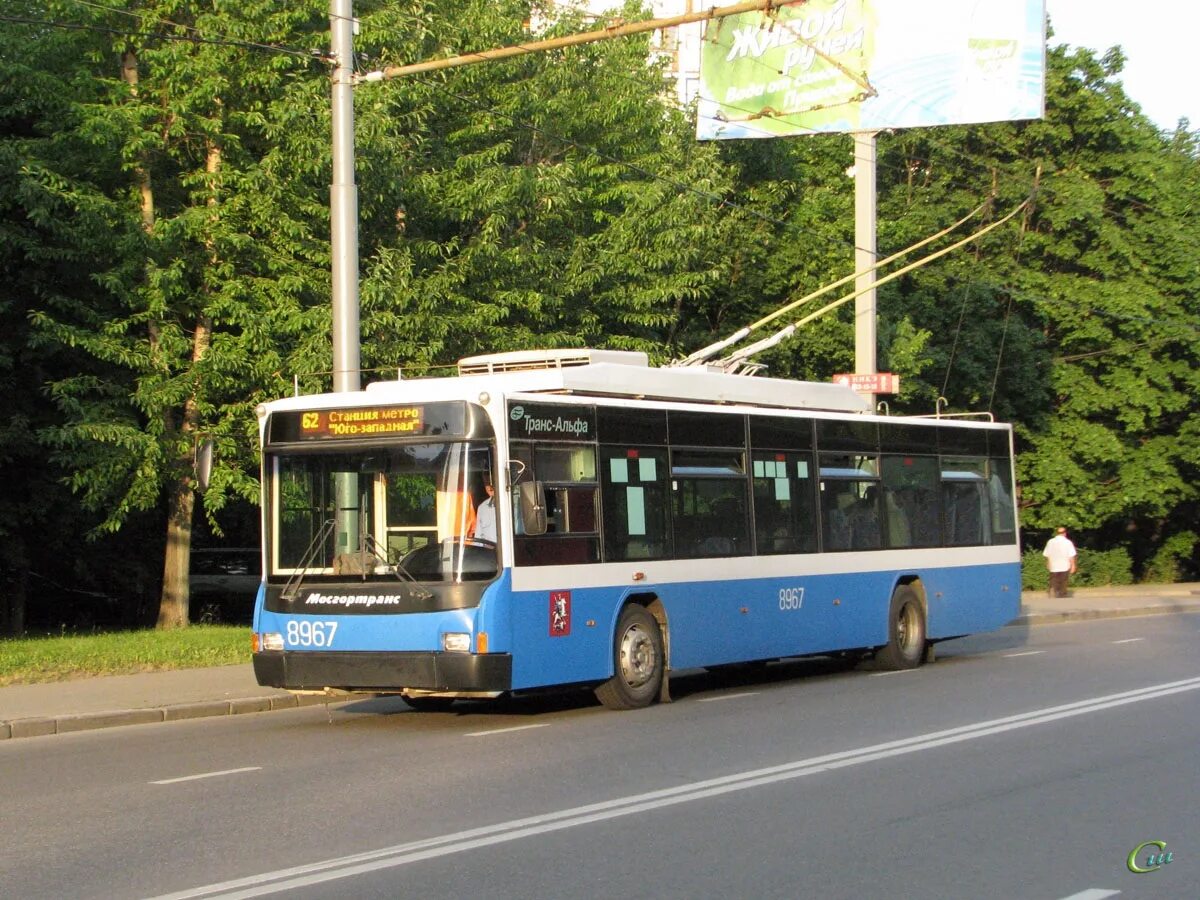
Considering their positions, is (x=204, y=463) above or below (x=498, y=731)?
above

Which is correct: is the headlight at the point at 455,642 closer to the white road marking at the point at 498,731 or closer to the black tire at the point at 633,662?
the white road marking at the point at 498,731

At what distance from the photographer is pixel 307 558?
13.4 metres

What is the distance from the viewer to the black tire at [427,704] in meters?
15.2

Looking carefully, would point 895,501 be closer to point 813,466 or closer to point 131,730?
point 813,466

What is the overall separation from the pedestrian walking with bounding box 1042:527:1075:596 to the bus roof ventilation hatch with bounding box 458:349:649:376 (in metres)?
22.7

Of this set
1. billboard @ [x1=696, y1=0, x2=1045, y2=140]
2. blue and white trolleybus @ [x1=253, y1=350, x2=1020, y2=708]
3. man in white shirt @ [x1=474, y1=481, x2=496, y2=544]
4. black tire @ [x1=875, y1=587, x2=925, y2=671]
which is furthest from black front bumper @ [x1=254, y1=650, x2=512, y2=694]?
billboard @ [x1=696, y1=0, x2=1045, y2=140]

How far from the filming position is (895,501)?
731 inches

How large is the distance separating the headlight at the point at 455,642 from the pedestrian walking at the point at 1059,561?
25956 millimetres

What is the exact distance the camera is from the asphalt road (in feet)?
24.0

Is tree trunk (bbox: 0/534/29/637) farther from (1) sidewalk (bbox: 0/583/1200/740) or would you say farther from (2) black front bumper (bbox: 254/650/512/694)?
(2) black front bumper (bbox: 254/650/512/694)

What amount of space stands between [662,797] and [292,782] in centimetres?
250

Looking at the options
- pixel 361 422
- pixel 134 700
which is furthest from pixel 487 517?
pixel 134 700

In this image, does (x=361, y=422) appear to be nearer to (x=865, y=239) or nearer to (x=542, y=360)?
(x=542, y=360)

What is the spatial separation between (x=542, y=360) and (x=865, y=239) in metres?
15.5
